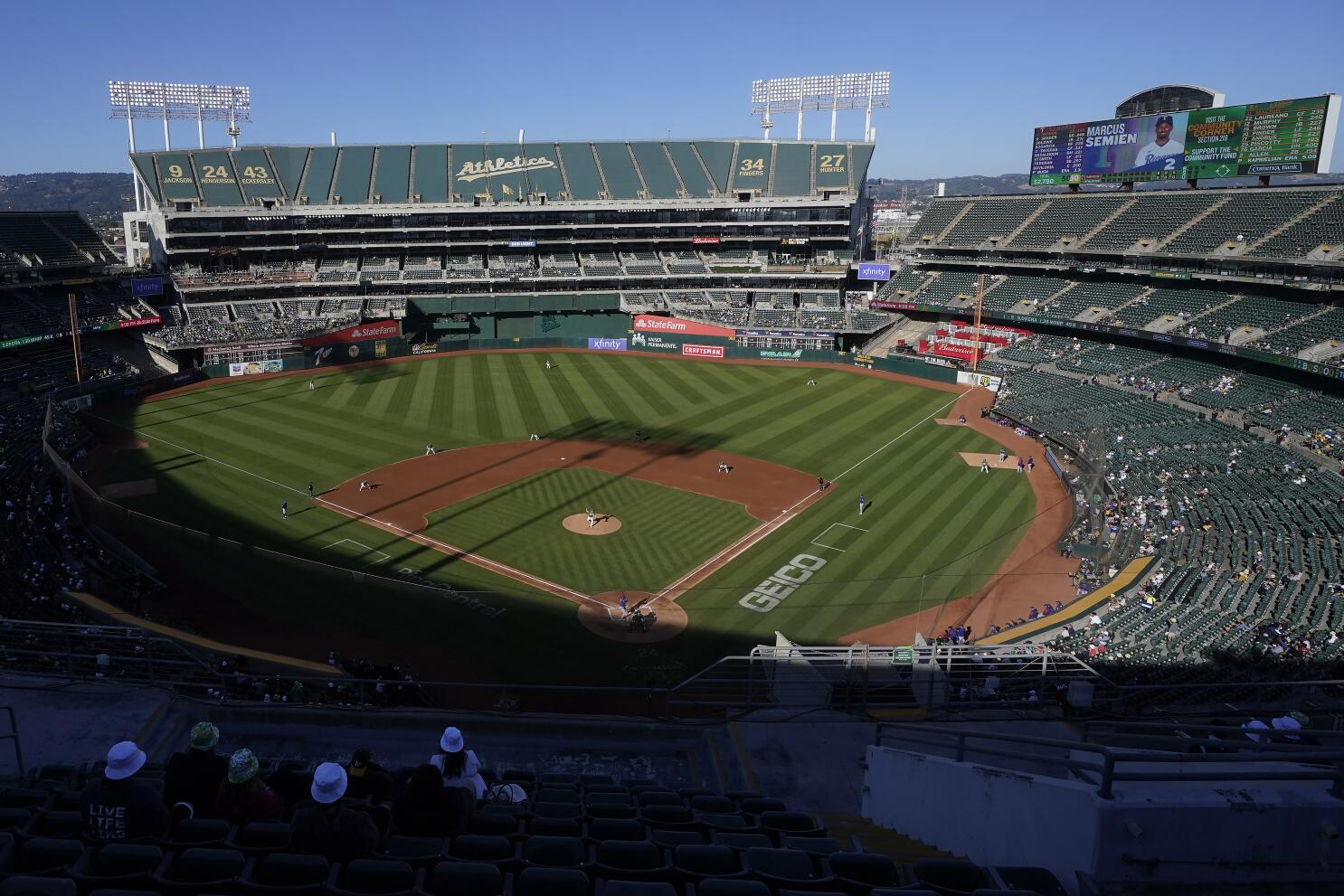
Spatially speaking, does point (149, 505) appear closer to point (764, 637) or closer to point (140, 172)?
point (764, 637)

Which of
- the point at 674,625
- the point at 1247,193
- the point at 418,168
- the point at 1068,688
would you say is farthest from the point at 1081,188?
the point at 1068,688

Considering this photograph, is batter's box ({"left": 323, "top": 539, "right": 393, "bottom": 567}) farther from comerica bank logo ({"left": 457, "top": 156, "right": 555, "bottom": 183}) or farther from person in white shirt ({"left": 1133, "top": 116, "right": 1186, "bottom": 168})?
person in white shirt ({"left": 1133, "top": 116, "right": 1186, "bottom": 168})

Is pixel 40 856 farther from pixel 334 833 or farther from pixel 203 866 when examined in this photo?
pixel 334 833

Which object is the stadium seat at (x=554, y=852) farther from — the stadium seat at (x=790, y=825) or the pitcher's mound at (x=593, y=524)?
the pitcher's mound at (x=593, y=524)

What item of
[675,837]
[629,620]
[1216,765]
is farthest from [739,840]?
[629,620]

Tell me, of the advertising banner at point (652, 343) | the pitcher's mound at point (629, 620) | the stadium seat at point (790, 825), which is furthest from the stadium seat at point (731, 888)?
the advertising banner at point (652, 343)
